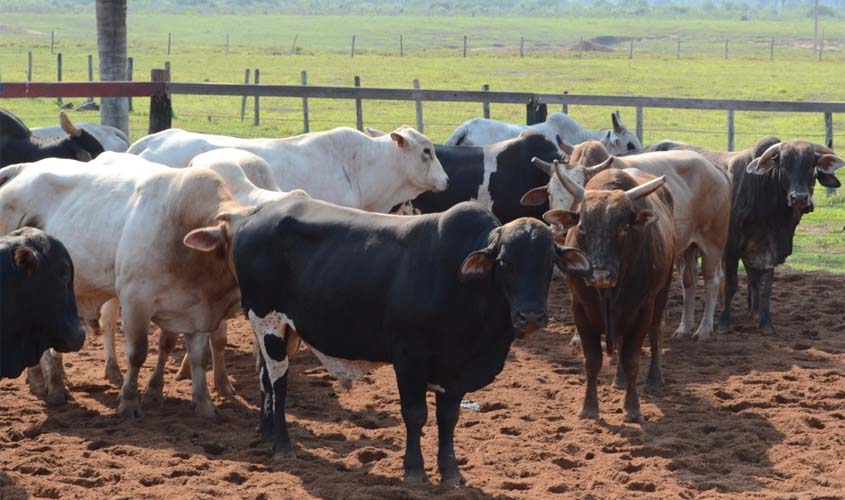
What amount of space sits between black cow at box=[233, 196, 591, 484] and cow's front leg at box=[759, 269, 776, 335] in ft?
16.1

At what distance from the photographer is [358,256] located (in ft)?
21.4

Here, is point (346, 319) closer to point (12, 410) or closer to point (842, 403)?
point (12, 410)

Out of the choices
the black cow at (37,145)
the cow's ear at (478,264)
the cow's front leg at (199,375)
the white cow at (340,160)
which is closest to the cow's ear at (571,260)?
the cow's ear at (478,264)

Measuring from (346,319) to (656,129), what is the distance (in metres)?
23.4

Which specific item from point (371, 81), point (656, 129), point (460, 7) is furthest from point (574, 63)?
point (460, 7)

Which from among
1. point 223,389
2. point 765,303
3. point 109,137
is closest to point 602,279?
point 223,389

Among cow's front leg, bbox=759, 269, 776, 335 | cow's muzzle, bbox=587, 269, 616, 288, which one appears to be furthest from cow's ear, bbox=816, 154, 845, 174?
cow's muzzle, bbox=587, 269, 616, 288

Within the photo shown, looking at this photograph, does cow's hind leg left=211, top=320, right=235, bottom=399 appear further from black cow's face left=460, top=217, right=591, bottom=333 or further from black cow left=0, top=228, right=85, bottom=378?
black cow's face left=460, top=217, right=591, bottom=333

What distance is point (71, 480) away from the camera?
252 inches

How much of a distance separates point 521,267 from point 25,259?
2.39 m

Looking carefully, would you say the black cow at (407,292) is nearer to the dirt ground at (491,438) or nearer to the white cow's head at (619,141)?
the dirt ground at (491,438)

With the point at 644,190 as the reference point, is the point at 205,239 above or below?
below

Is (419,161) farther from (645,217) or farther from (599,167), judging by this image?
(645,217)

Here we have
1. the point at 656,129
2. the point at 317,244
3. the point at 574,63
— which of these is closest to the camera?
the point at 317,244
